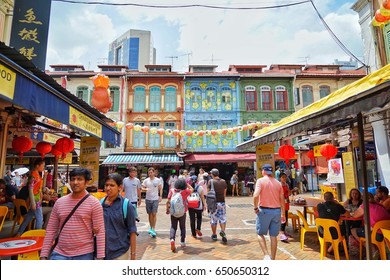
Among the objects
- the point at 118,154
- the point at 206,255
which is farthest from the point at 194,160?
the point at 206,255

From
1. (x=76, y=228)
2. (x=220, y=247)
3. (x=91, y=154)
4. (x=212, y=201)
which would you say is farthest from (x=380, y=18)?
(x=91, y=154)

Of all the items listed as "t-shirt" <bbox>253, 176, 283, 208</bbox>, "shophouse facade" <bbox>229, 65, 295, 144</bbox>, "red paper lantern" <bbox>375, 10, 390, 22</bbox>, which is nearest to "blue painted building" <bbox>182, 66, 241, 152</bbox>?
"shophouse facade" <bbox>229, 65, 295, 144</bbox>

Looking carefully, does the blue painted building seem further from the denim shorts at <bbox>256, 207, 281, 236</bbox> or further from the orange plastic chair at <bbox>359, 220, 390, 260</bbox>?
the orange plastic chair at <bbox>359, 220, 390, 260</bbox>

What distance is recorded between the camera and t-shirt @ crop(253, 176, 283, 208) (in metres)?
4.23

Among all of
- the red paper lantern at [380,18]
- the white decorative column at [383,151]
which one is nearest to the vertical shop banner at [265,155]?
the white decorative column at [383,151]

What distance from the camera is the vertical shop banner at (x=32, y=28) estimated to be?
664 centimetres

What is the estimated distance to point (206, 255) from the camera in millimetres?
4754

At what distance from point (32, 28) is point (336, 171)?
10373 millimetres

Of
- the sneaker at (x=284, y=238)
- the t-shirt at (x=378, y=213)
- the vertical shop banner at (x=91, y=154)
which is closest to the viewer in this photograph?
the t-shirt at (x=378, y=213)

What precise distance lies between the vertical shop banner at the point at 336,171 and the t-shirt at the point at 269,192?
238 inches

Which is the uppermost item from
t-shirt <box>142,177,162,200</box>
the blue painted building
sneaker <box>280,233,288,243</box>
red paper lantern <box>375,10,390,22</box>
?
the blue painted building

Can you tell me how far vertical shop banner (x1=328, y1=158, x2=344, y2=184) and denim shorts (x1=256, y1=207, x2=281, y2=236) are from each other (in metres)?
6.08

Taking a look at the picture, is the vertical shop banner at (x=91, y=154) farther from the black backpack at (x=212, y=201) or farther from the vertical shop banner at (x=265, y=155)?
the vertical shop banner at (x=265, y=155)

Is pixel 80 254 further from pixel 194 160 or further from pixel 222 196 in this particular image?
pixel 194 160
